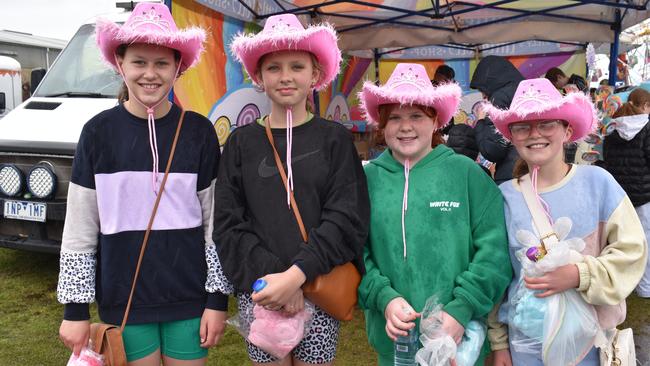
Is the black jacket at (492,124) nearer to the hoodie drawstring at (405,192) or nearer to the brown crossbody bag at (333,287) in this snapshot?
the hoodie drawstring at (405,192)

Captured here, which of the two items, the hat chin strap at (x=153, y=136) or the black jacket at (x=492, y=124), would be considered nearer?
the hat chin strap at (x=153, y=136)

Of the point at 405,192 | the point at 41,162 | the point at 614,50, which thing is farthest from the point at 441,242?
the point at 614,50

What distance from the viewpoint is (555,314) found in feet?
6.05

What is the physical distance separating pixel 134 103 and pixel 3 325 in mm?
2996

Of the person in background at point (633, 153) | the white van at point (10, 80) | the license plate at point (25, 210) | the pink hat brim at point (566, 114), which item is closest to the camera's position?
the pink hat brim at point (566, 114)

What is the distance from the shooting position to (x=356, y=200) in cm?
194

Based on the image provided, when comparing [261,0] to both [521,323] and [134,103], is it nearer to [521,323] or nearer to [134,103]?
[134,103]

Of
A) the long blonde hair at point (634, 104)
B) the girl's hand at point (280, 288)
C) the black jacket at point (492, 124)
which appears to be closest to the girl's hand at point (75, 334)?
the girl's hand at point (280, 288)

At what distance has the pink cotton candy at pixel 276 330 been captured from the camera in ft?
6.13

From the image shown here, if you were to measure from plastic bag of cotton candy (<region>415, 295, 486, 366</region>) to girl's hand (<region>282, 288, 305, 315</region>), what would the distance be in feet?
1.45

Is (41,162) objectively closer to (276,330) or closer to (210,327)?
(210,327)

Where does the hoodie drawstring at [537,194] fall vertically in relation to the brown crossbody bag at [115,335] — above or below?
above

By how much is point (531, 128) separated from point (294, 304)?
1.13 metres

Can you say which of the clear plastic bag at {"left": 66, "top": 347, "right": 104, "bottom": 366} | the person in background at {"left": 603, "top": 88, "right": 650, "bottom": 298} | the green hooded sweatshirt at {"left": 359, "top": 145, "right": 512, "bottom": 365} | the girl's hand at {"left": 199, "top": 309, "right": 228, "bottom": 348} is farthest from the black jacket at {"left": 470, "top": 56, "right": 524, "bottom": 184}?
the clear plastic bag at {"left": 66, "top": 347, "right": 104, "bottom": 366}
